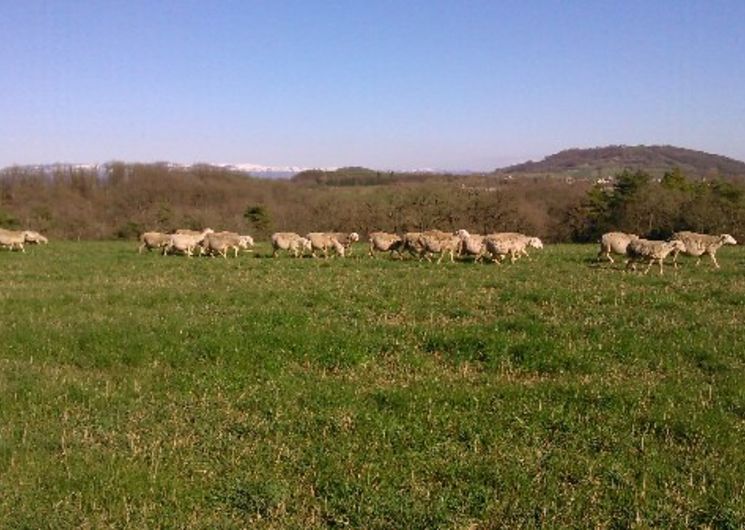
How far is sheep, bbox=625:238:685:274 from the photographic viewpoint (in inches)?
950

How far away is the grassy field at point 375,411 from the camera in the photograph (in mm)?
6676

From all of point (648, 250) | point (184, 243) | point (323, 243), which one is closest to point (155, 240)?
point (184, 243)

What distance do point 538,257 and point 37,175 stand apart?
103424mm

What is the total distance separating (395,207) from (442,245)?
50663 millimetres

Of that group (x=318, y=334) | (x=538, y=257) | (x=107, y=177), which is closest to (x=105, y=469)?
(x=318, y=334)

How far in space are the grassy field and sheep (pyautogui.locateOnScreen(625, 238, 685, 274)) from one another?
6.75 m

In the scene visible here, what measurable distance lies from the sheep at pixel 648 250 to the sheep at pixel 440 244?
6836mm

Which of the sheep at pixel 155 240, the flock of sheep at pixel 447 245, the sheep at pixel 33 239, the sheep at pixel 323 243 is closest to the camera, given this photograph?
the flock of sheep at pixel 447 245

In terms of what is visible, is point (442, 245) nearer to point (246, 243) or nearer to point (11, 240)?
point (246, 243)

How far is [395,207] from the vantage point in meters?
78.8

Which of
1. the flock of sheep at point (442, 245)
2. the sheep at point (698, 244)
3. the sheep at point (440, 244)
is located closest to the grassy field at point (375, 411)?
the flock of sheep at point (442, 245)

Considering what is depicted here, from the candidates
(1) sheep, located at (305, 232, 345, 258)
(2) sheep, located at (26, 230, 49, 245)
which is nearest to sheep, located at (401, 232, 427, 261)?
(1) sheep, located at (305, 232, 345, 258)

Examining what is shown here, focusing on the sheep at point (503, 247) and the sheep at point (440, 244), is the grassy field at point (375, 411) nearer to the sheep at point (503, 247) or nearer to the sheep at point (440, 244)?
the sheep at point (503, 247)

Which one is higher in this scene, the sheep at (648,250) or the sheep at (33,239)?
the sheep at (648,250)
